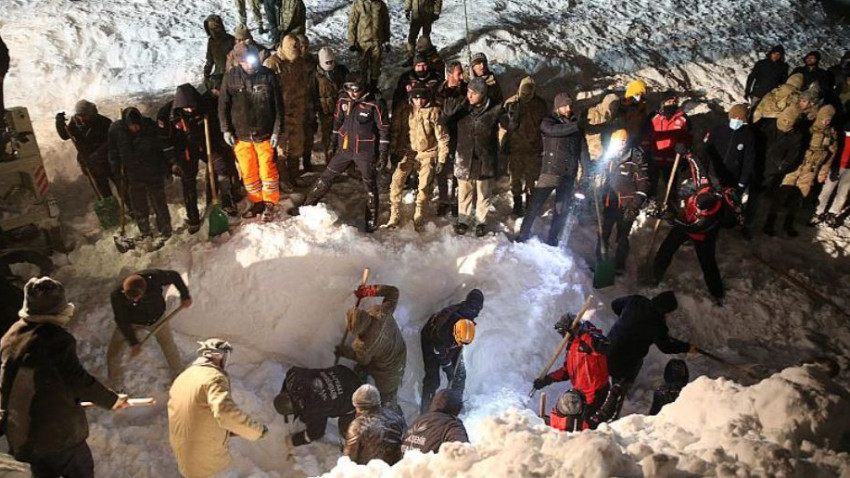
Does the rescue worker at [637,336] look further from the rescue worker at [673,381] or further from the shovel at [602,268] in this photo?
the shovel at [602,268]

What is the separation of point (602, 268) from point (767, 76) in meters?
5.41

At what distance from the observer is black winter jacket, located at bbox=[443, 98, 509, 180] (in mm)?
7660

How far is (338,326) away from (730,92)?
8.95 m

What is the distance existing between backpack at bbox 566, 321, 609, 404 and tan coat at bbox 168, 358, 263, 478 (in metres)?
3.05

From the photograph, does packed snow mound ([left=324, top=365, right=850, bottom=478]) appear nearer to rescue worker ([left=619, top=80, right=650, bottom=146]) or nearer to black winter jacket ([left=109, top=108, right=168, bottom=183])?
black winter jacket ([left=109, top=108, right=168, bottom=183])

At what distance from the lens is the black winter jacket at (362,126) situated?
7418 mm

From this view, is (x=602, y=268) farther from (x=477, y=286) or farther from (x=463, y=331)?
(x=463, y=331)

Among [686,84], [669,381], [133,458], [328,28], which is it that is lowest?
[133,458]

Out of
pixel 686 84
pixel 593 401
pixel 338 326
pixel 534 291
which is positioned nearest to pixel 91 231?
pixel 338 326

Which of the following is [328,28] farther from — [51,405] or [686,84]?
[51,405]

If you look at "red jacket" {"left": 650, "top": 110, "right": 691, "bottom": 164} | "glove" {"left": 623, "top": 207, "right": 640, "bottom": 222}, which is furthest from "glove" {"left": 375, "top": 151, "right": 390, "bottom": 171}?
"red jacket" {"left": 650, "top": 110, "right": 691, "bottom": 164}

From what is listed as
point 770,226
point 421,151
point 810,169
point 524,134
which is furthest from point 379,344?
point 810,169

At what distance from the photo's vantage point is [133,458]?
218 inches

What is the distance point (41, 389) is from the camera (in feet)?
14.3
